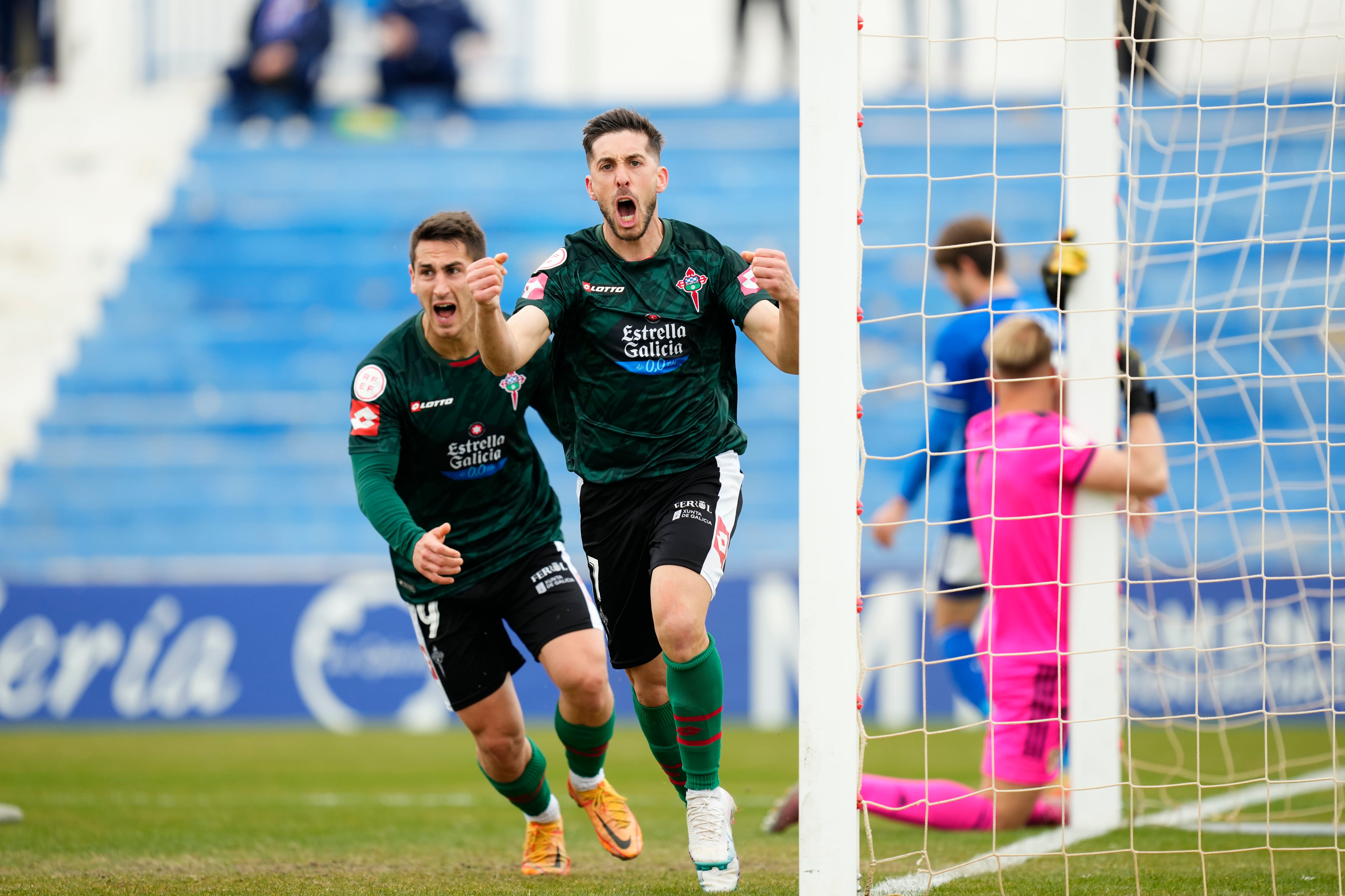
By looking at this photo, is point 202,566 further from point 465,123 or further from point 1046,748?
point 1046,748

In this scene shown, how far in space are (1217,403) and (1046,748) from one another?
1004cm

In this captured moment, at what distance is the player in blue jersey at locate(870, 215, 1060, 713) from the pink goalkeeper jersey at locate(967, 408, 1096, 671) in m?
0.69

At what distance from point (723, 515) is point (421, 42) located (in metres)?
12.8

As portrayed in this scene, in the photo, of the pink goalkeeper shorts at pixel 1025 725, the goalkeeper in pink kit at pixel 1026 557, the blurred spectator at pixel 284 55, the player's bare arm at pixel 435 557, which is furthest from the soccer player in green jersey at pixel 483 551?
the blurred spectator at pixel 284 55

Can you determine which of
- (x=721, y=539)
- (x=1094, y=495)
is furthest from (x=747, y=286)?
(x=1094, y=495)

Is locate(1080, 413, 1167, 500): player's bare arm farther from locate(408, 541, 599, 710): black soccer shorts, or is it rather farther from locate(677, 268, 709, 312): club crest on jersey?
locate(408, 541, 599, 710): black soccer shorts

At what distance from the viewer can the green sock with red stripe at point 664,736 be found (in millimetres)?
4676

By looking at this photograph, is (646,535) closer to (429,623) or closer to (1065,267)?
(429,623)

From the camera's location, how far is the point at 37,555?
13.7 meters

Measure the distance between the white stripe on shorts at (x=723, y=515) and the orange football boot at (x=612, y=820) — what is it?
40.9 inches

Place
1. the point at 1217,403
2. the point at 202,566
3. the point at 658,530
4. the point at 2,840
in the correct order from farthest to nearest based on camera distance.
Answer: the point at 1217,403
the point at 202,566
the point at 2,840
the point at 658,530

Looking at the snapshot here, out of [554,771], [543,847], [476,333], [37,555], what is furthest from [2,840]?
[37,555]

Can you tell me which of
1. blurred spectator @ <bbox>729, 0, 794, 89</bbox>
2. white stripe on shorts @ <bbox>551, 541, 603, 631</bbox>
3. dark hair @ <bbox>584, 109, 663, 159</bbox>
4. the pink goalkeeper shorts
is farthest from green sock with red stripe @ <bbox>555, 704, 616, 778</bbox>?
blurred spectator @ <bbox>729, 0, 794, 89</bbox>

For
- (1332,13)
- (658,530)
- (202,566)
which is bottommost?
(202,566)
